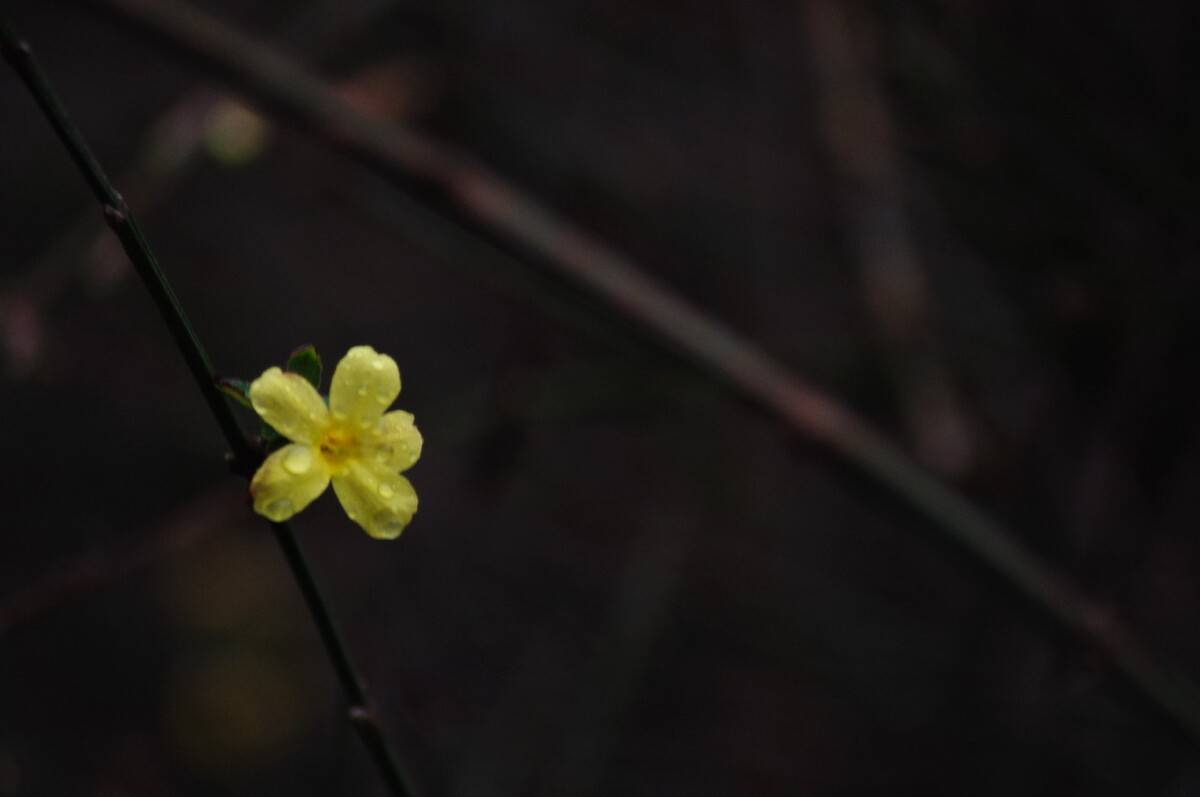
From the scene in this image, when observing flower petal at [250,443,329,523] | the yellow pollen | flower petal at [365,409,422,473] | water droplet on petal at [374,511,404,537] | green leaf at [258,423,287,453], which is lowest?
flower petal at [250,443,329,523]

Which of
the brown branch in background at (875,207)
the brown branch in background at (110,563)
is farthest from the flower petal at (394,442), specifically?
the brown branch in background at (875,207)

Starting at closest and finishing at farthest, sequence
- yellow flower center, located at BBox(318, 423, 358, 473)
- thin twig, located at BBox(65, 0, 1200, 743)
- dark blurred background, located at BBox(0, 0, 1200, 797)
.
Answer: yellow flower center, located at BBox(318, 423, 358, 473), thin twig, located at BBox(65, 0, 1200, 743), dark blurred background, located at BBox(0, 0, 1200, 797)

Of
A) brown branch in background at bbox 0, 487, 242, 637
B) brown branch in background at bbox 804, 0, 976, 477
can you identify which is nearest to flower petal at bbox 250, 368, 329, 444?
brown branch in background at bbox 0, 487, 242, 637

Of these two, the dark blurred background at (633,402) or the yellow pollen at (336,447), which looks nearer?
the yellow pollen at (336,447)

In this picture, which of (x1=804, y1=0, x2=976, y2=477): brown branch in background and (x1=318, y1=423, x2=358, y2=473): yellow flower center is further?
(x1=804, y1=0, x2=976, y2=477): brown branch in background

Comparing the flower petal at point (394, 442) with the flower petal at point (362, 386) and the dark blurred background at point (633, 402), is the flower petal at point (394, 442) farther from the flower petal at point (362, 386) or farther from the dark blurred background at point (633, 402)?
the dark blurred background at point (633, 402)

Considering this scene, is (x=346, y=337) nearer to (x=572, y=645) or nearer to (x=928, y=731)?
(x=572, y=645)

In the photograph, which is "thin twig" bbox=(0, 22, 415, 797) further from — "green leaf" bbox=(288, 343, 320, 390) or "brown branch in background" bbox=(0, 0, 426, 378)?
"brown branch in background" bbox=(0, 0, 426, 378)
